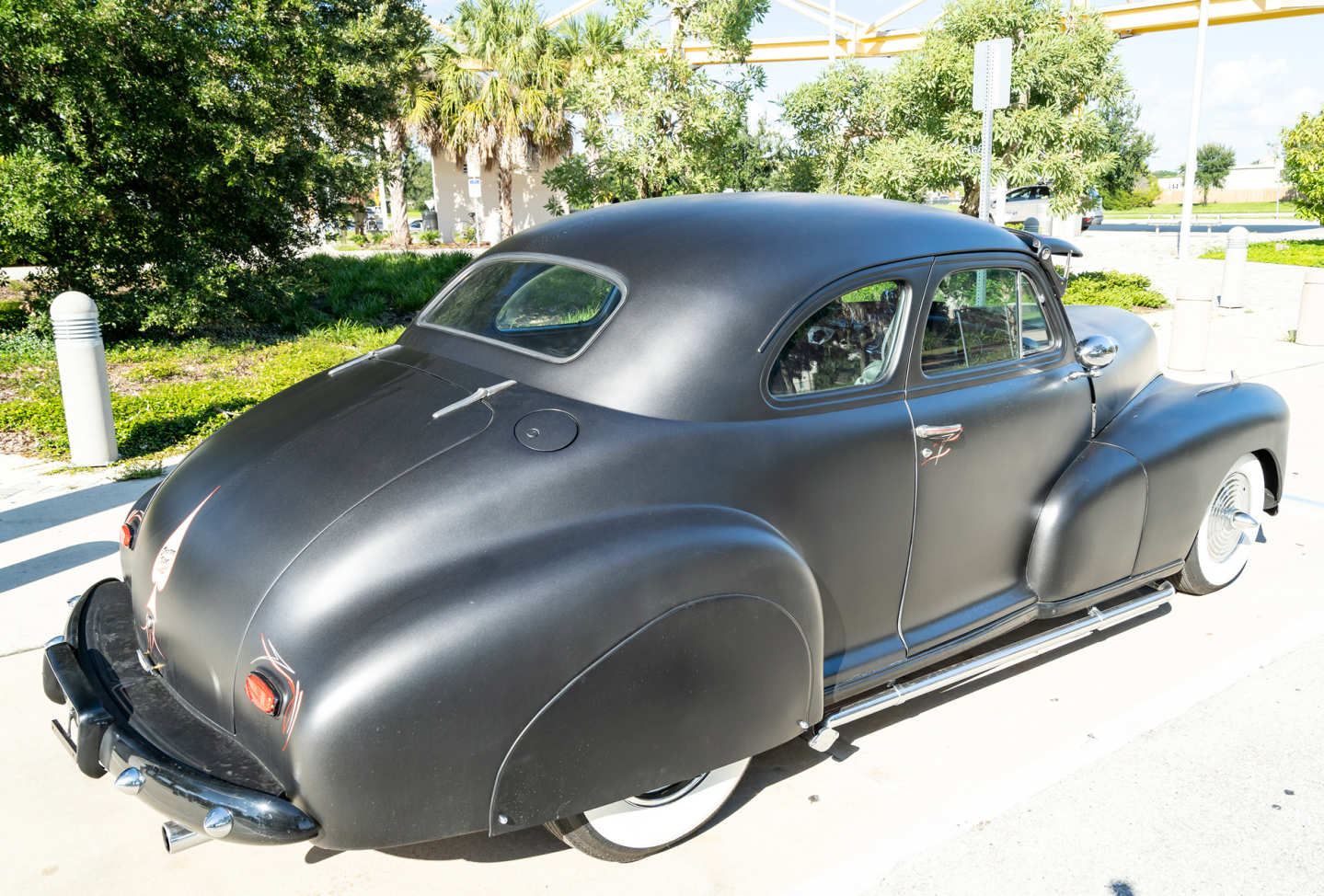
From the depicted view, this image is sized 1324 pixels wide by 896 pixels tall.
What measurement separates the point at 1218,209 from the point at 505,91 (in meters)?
46.5

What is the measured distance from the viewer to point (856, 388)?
3096mm

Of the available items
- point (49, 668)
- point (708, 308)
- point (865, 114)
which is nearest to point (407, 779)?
point (49, 668)

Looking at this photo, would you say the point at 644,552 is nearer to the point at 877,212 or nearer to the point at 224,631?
the point at 224,631

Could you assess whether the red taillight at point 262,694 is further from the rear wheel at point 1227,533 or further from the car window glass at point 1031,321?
the rear wheel at point 1227,533

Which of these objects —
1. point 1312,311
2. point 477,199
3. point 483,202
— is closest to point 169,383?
point 1312,311

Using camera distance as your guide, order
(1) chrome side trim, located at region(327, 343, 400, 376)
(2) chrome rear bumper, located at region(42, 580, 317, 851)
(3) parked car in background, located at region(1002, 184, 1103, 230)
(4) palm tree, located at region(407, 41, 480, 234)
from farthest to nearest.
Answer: (4) palm tree, located at region(407, 41, 480, 234) → (3) parked car in background, located at region(1002, 184, 1103, 230) → (1) chrome side trim, located at region(327, 343, 400, 376) → (2) chrome rear bumper, located at region(42, 580, 317, 851)

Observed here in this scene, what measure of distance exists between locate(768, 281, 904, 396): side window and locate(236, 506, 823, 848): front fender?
668mm

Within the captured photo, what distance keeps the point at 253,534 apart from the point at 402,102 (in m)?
12.5

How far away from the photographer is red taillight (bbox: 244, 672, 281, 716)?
227 centimetres

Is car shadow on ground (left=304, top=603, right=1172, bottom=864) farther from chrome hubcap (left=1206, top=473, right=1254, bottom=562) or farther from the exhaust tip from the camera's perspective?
the exhaust tip

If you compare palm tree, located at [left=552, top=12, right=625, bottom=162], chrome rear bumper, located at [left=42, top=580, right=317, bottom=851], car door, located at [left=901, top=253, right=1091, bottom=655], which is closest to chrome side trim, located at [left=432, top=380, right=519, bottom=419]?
chrome rear bumper, located at [left=42, top=580, right=317, bottom=851]

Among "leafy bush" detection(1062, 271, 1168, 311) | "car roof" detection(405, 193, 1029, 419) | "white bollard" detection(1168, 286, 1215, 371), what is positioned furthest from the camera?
"leafy bush" detection(1062, 271, 1168, 311)

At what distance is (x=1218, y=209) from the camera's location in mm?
56219

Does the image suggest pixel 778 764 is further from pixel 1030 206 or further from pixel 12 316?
pixel 1030 206
